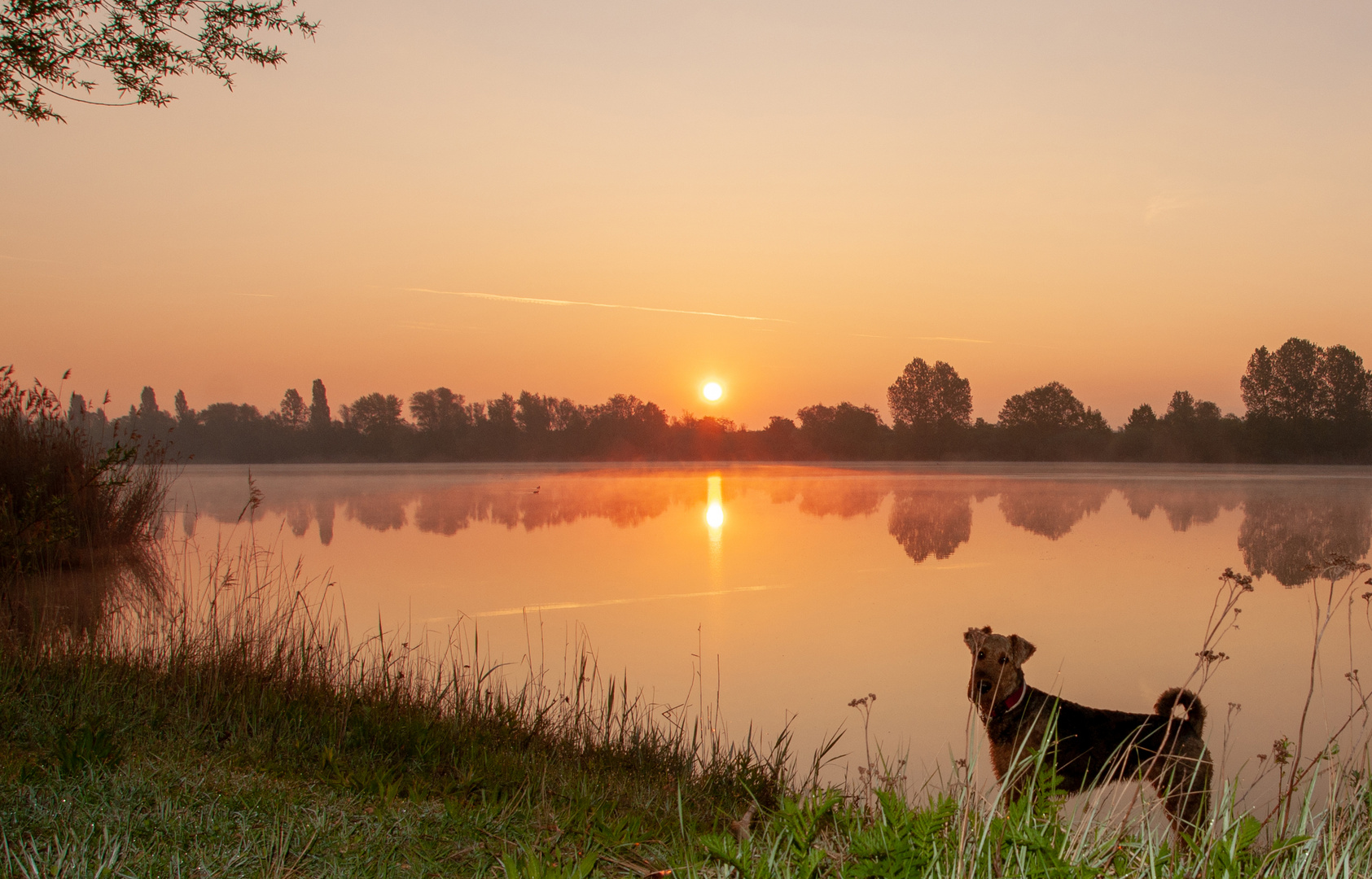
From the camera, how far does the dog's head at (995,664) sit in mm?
4234

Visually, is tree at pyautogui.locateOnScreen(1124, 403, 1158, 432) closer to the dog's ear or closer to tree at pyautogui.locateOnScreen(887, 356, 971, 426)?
tree at pyautogui.locateOnScreen(887, 356, 971, 426)

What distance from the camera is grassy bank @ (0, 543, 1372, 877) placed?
7.97ft

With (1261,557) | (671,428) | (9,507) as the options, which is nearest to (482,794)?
(9,507)

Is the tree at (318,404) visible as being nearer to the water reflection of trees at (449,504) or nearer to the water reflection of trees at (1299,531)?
the water reflection of trees at (449,504)

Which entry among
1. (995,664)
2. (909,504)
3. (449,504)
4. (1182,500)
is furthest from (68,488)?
(1182,500)

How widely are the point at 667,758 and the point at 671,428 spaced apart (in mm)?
59227

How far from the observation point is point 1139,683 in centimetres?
632

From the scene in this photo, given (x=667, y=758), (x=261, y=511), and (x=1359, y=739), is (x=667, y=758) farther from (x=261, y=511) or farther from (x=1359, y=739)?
(x=261, y=511)

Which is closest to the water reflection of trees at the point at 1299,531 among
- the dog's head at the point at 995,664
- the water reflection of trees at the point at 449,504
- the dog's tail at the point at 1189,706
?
the dog's tail at the point at 1189,706

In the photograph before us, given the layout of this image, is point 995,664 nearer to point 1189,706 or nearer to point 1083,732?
point 1083,732

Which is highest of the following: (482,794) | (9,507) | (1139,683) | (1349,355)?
(1349,355)

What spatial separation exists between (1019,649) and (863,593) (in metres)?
5.17

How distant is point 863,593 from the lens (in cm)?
942

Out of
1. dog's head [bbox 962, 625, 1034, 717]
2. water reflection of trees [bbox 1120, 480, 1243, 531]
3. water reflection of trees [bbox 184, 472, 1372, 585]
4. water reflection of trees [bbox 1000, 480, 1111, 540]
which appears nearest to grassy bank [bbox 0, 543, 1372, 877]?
dog's head [bbox 962, 625, 1034, 717]
